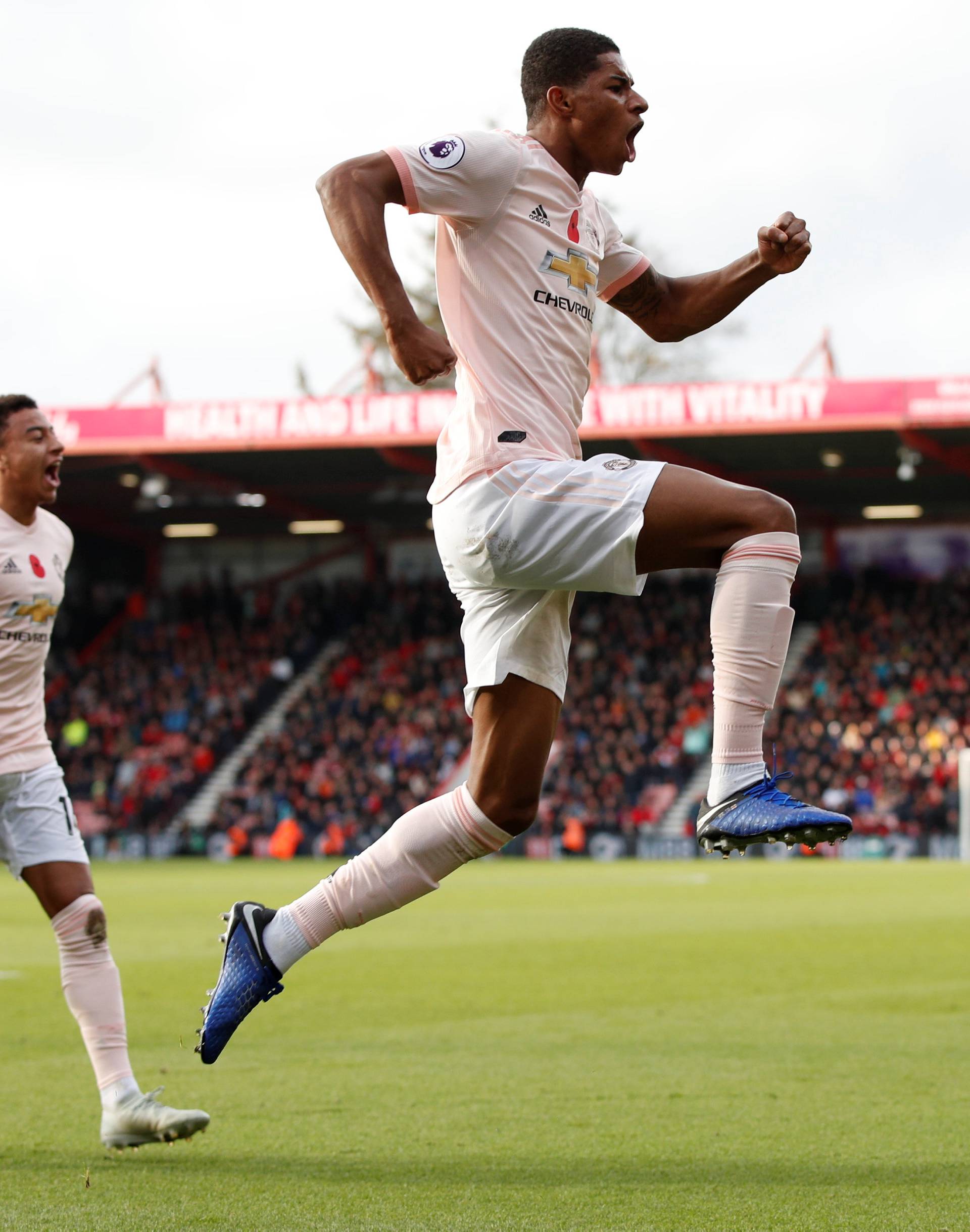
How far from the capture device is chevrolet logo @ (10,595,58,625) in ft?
18.2

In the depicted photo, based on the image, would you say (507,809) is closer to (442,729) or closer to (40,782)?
(40,782)

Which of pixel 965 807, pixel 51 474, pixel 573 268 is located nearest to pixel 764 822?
pixel 573 268

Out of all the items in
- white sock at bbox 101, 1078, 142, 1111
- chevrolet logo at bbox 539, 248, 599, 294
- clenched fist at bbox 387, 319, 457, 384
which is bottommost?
white sock at bbox 101, 1078, 142, 1111

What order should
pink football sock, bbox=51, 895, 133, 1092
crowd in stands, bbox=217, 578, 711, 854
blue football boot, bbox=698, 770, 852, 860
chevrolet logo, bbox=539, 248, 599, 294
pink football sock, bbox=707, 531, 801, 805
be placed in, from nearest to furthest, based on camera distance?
blue football boot, bbox=698, 770, 852, 860
pink football sock, bbox=707, 531, 801, 805
chevrolet logo, bbox=539, 248, 599, 294
pink football sock, bbox=51, 895, 133, 1092
crowd in stands, bbox=217, 578, 711, 854

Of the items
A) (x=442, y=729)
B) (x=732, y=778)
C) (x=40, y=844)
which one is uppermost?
(x=732, y=778)

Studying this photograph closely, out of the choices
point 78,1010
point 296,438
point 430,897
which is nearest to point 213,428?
point 296,438

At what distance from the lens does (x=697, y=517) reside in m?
3.94

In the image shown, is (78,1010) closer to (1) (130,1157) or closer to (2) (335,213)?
(1) (130,1157)

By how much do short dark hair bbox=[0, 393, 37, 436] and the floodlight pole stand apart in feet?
72.5

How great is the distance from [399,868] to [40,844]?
179cm

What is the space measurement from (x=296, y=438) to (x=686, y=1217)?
24.8m

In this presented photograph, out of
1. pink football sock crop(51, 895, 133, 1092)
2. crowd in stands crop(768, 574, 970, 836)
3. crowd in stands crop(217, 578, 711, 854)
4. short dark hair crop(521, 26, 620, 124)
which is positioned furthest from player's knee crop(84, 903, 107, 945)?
crowd in stands crop(217, 578, 711, 854)

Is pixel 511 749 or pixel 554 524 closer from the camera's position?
pixel 554 524

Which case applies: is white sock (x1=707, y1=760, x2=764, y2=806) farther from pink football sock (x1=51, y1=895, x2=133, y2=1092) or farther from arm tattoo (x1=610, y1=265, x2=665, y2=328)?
pink football sock (x1=51, y1=895, x2=133, y2=1092)
